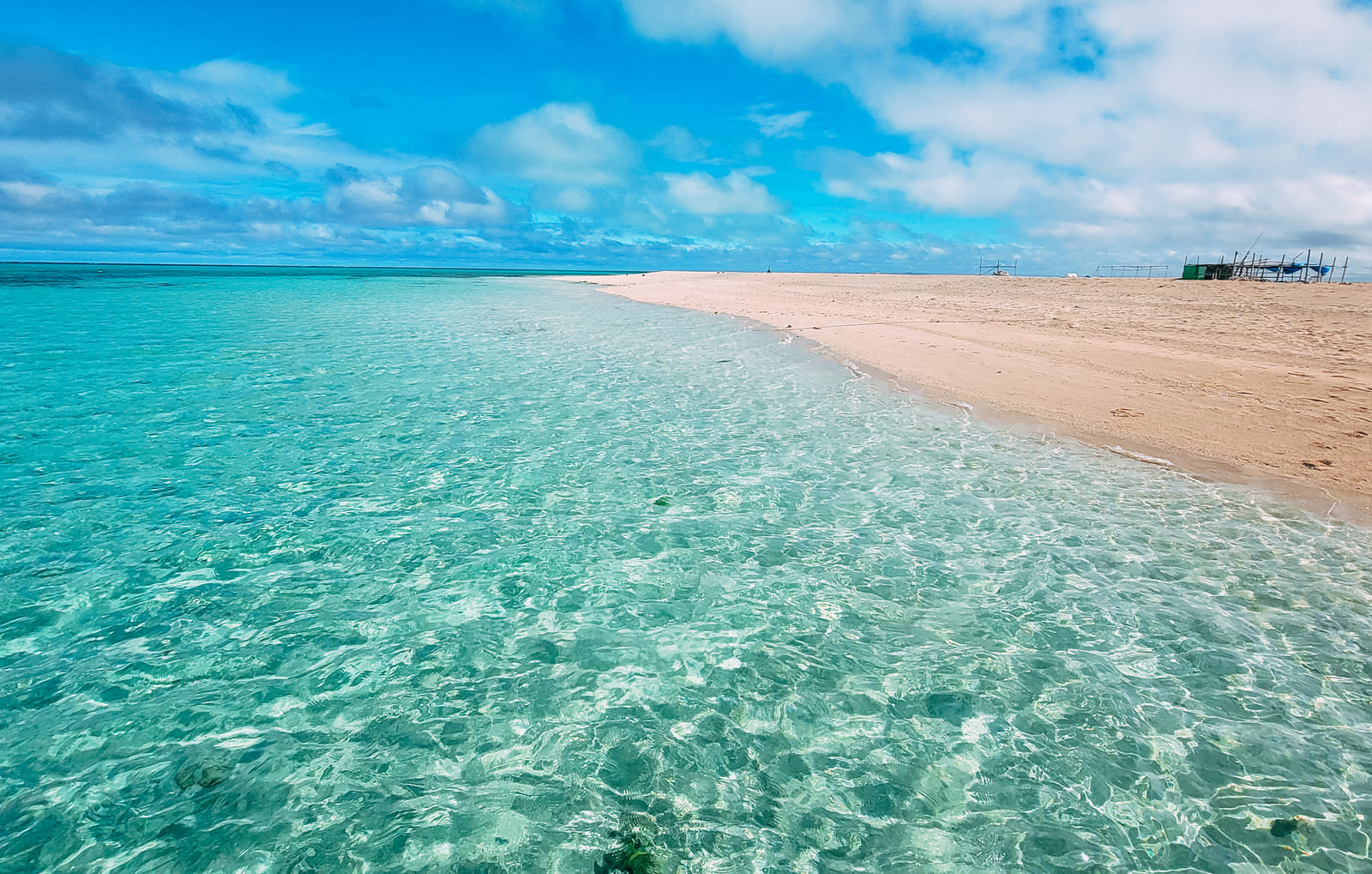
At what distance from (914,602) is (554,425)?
7509 mm

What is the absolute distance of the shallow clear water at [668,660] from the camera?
3473 millimetres

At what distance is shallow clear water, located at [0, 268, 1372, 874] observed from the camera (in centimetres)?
347

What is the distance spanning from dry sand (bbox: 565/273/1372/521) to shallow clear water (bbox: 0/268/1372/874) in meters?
1.75

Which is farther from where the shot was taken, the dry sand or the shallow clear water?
the dry sand

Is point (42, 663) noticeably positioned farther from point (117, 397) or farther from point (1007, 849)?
point (117, 397)

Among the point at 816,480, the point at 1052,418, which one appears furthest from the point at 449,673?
the point at 1052,418

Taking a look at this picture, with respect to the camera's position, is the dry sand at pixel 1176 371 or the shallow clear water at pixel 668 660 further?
the dry sand at pixel 1176 371

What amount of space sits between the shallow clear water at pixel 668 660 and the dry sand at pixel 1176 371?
1.75m

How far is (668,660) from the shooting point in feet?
16.2

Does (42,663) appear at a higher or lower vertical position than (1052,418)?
lower

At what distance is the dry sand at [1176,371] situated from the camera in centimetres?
945

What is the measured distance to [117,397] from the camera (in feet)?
43.8

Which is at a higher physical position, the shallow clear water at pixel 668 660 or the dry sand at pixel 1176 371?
the dry sand at pixel 1176 371

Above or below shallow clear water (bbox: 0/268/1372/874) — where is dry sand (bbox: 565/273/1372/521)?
above
